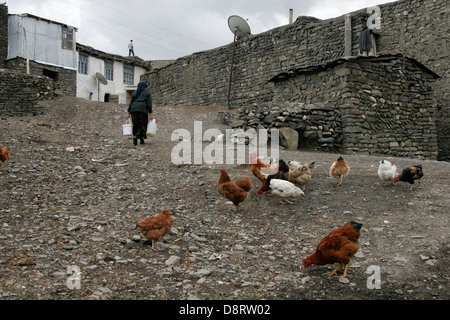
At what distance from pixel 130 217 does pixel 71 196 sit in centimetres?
139

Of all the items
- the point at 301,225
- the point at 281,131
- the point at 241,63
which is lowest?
the point at 301,225

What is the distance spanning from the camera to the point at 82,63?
31.5 metres

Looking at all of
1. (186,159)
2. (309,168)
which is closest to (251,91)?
(186,159)

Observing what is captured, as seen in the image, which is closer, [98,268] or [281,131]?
[98,268]

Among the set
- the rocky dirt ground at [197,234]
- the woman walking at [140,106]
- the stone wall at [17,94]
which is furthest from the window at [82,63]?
the rocky dirt ground at [197,234]

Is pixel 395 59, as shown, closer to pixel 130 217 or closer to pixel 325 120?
pixel 325 120

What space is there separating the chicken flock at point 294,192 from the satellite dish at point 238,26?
15.1m

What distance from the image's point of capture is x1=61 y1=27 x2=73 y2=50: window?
29359mm

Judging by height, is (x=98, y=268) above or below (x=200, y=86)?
below

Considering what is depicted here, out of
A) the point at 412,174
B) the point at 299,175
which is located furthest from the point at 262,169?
the point at 412,174

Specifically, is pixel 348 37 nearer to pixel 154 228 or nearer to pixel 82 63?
pixel 154 228

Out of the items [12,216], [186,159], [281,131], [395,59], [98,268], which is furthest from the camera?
[395,59]

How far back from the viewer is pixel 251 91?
19.0 m

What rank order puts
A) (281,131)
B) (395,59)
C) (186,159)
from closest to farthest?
(186,159) < (281,131) < (395,59)
